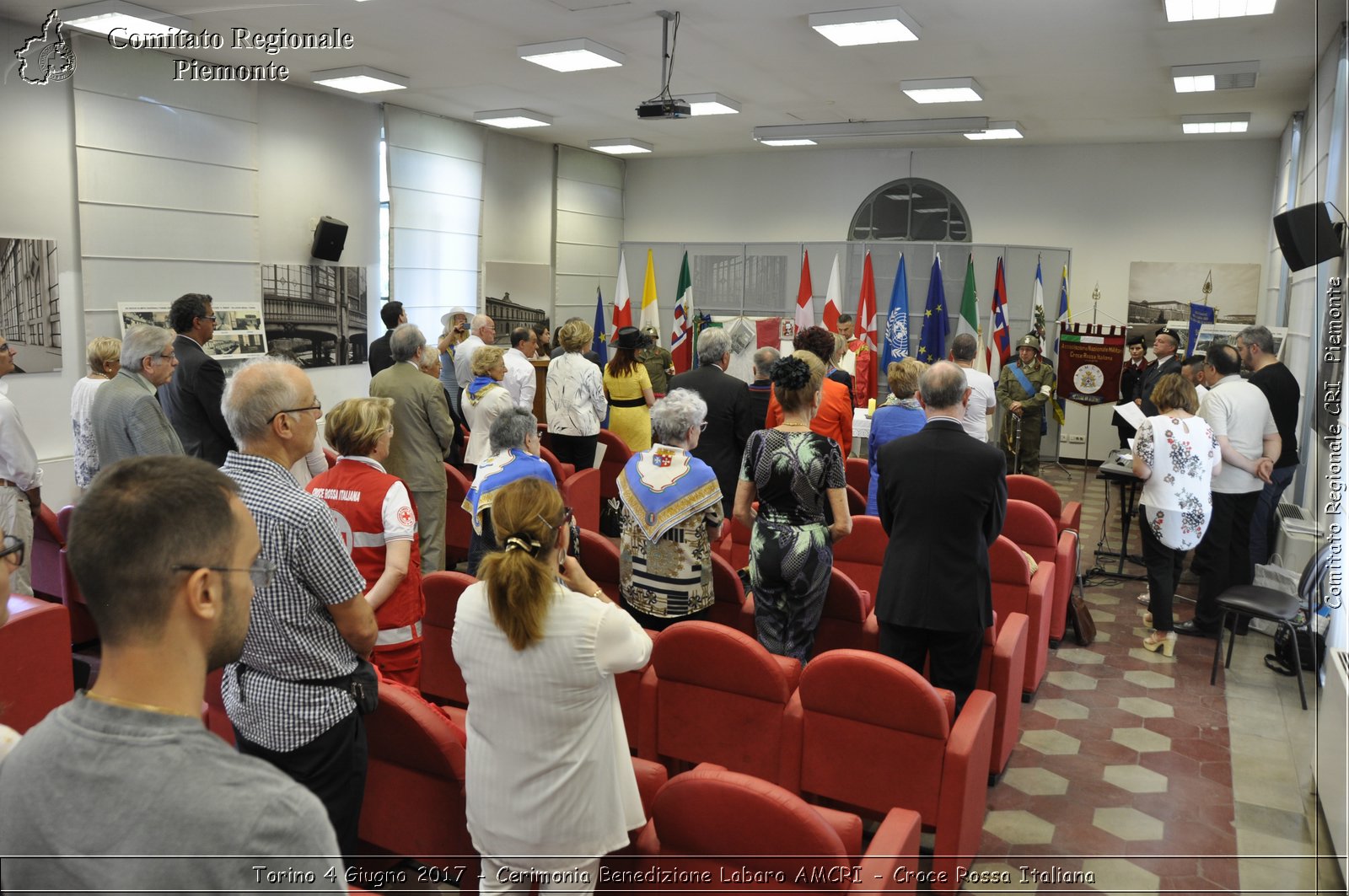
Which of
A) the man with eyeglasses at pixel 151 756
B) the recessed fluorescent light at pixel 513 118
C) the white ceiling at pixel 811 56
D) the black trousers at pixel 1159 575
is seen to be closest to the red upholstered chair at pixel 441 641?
the man with eyeglasses at pixel 151 756

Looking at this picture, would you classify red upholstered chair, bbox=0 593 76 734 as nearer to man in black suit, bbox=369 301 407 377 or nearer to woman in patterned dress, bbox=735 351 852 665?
woman in patterned dress, bbox=735 351 852 665

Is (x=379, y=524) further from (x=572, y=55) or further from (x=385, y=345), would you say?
(x=572, y=55)

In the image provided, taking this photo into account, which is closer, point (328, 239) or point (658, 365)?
point (328, 239)

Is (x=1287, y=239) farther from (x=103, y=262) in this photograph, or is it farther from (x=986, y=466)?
(x=103, y=262)

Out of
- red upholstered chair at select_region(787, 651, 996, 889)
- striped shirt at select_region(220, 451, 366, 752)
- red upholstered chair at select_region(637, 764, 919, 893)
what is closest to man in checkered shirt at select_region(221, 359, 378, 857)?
striped shirt at select_region(220, 451, 366, 752)

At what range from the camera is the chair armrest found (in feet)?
6.42

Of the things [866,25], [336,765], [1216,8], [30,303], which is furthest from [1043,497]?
[30,303]

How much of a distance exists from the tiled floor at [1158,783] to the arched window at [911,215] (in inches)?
327

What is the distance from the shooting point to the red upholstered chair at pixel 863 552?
4.86 metres

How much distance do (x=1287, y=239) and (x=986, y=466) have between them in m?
3.46

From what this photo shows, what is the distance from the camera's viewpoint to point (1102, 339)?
9.07 meters

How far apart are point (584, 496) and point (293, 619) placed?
173 inches

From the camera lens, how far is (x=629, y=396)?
7.12m

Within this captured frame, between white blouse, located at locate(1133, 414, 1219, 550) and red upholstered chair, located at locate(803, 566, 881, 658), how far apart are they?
2.26 meters
